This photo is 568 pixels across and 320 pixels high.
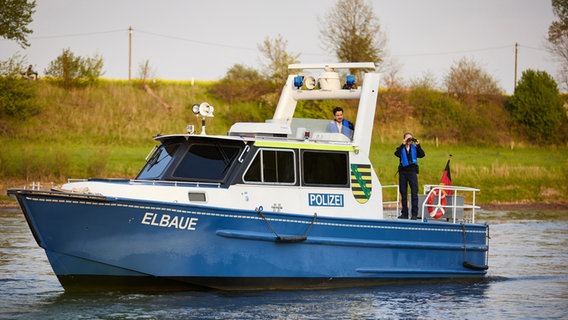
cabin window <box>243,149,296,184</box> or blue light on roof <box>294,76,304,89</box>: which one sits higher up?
blue light on roof <box>294,76,304,89</box>

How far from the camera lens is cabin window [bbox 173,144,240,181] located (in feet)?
51.0

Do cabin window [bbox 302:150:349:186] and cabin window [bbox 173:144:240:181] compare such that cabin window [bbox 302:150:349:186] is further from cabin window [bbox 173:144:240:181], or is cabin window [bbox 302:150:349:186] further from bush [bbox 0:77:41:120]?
bush [bbox 0:77:41:120]

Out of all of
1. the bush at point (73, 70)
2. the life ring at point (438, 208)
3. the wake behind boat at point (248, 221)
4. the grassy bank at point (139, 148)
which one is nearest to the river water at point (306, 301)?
the wake behind boat at point (248, 221)

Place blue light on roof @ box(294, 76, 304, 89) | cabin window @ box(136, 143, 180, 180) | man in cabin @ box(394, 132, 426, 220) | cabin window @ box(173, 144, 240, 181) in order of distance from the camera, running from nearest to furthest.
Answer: cabin window @ box(173, 144, 240, 181), cabin window @ box(136, 143, 180, 180), blue light on roof @ box(294, 76, 304, 89), man in cabin @ box(394, 132, 426, 220)

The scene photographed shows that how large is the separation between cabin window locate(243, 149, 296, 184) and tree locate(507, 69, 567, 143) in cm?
4261

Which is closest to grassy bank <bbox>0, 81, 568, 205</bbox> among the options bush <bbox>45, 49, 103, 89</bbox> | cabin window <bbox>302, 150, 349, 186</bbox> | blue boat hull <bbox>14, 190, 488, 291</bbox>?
bush <bbox>45, 49, 103, 89</bbox>

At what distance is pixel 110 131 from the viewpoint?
47312mm

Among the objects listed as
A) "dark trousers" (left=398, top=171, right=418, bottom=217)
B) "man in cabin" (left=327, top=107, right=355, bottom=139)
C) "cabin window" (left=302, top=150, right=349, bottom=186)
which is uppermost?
"man in cabin" (left=327, top=107, right=355, bottom=139)

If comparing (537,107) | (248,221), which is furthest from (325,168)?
(537,107)

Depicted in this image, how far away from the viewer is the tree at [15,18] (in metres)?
39.2

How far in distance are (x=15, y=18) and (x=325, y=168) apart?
86.1ft

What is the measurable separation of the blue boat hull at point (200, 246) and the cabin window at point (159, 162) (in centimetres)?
134

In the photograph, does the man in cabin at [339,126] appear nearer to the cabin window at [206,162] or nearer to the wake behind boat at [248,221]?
the wake behind boat at [248,221]

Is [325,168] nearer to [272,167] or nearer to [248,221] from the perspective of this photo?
[272,167]
